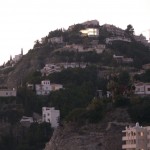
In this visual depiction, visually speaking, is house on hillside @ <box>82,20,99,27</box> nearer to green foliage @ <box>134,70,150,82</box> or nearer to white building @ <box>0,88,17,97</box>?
green foliage @ <box>134,70,150,82</box>

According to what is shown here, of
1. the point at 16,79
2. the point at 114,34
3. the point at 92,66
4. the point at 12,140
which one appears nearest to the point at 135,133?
the point at 12,140

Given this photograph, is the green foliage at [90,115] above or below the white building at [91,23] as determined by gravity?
below

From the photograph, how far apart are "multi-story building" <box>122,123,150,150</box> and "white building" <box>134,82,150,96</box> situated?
21.6 meters

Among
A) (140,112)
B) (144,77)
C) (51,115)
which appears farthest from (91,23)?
(140,112)

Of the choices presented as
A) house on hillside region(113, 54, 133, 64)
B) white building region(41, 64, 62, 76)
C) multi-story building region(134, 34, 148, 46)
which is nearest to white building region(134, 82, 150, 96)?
white building region(41, 64, 62, 76)

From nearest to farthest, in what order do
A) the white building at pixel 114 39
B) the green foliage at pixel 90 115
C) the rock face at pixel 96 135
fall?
the rock face at pixel 96 135 → the green foliage at pixel 90 115 → the white building at pixel 114 39

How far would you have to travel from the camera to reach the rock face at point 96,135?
7406cm

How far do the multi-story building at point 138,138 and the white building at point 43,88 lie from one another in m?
34.2

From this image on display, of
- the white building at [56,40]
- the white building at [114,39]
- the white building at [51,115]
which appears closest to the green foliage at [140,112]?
the white building at [51,115]

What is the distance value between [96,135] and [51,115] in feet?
61.6

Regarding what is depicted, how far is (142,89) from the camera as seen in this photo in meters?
92.3

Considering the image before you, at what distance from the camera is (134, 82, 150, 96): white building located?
9144cm

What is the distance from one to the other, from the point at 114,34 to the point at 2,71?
19501mm

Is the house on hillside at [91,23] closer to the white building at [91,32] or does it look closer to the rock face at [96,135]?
the white building at [91,32]
